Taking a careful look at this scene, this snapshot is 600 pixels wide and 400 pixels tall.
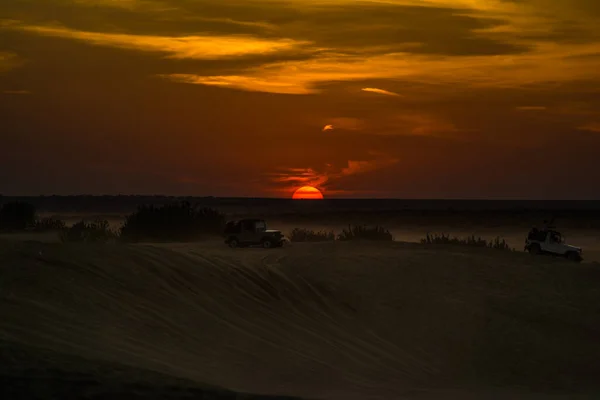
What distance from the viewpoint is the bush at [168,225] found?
40.7 meters

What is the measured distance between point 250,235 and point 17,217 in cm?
1920

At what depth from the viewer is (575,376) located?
18.8 m

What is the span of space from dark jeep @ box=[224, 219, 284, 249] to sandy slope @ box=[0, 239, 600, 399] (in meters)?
8.80

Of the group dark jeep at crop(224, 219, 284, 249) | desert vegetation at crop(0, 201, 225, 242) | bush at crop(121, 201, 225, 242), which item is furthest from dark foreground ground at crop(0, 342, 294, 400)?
bush at crop(121, 201, 225, 242)

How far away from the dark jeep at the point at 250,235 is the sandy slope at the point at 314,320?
880 cm

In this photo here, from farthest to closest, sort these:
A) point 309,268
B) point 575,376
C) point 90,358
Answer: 1. point 309,268
2. point 575,376
3. point 90,358

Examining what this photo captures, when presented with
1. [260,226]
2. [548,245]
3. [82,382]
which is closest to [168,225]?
[260,226]

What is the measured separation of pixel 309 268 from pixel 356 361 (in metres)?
7.23

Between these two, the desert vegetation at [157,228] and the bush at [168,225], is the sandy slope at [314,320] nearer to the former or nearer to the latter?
the desert vegetation at [157,228]

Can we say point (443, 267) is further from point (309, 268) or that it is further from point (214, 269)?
point (214, 269)

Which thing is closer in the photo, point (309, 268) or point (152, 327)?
point (152, 327)

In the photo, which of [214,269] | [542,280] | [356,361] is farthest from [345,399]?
[542,280]

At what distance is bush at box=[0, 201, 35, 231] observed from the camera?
49281 mm

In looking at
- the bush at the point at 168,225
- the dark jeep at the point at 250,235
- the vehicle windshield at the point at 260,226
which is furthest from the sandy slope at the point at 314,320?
the bush at the point at 168,225
